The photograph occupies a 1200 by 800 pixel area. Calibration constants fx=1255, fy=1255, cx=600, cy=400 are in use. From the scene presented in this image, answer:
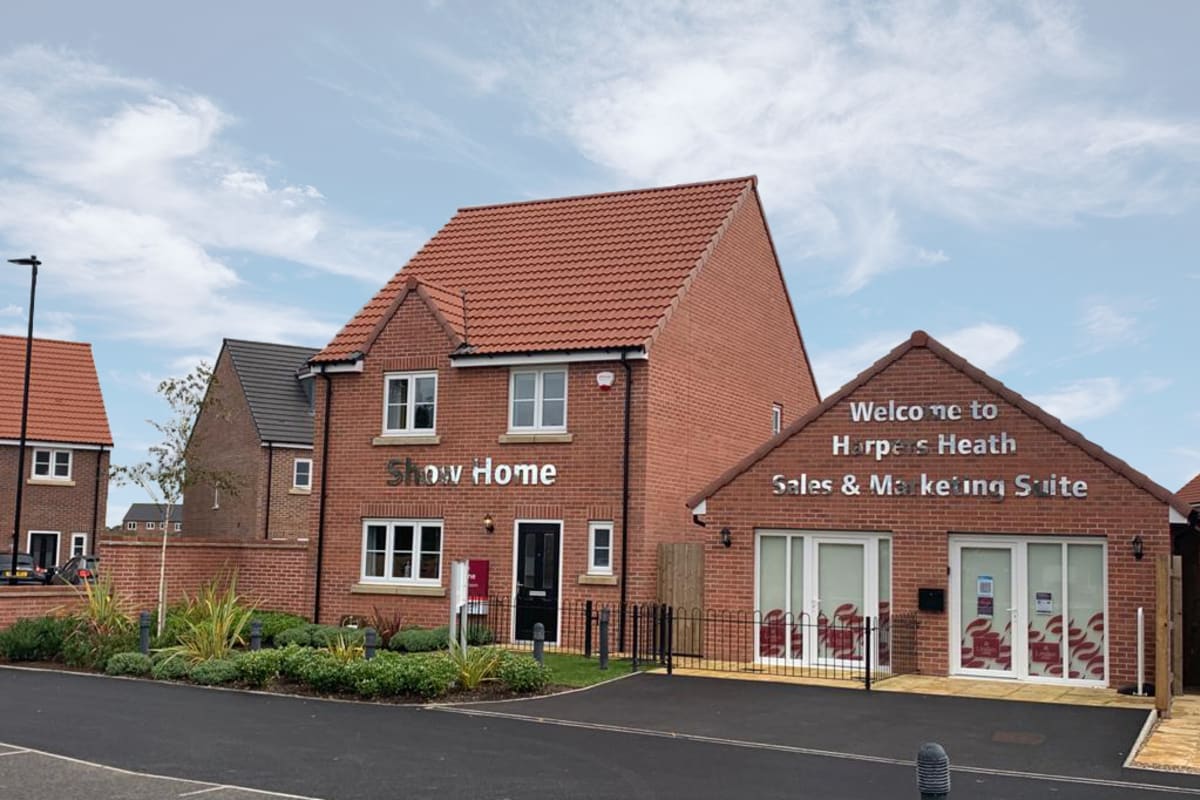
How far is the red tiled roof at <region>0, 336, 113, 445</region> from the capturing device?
146 feet

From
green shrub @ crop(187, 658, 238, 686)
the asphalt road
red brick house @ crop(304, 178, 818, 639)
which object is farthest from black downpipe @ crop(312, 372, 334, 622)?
the asphalt road

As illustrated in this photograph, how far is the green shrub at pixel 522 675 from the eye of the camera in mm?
17906

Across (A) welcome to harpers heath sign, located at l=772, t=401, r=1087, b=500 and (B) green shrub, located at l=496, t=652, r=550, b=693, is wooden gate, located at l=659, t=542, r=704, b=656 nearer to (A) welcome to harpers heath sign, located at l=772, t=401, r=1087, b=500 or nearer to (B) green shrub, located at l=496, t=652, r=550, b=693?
(A) welcome to harpers heath sign, located at l=772, t=401, r=1087, b=500

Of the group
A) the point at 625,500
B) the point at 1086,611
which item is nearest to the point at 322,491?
the point at 625,500

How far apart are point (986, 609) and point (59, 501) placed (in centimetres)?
3492

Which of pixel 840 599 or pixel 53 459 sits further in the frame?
pixel 53 459

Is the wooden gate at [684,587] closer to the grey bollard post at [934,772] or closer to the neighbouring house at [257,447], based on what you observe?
the grey bollard post at [934,772]

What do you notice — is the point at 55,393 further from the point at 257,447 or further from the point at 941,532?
the point at 941,532

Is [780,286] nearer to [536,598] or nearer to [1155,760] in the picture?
[536,598]

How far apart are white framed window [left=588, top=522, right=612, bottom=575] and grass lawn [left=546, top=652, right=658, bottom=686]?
185cm

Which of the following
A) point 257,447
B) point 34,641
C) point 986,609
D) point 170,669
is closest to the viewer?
point 170,669

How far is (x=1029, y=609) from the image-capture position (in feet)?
65.4

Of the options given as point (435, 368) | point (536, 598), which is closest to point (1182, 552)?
point (536, 598)

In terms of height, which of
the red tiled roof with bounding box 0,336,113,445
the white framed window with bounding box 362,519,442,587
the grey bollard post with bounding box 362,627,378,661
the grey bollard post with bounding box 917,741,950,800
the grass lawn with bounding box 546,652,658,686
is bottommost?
the grass lawn with bounding box 546,652,658,686
